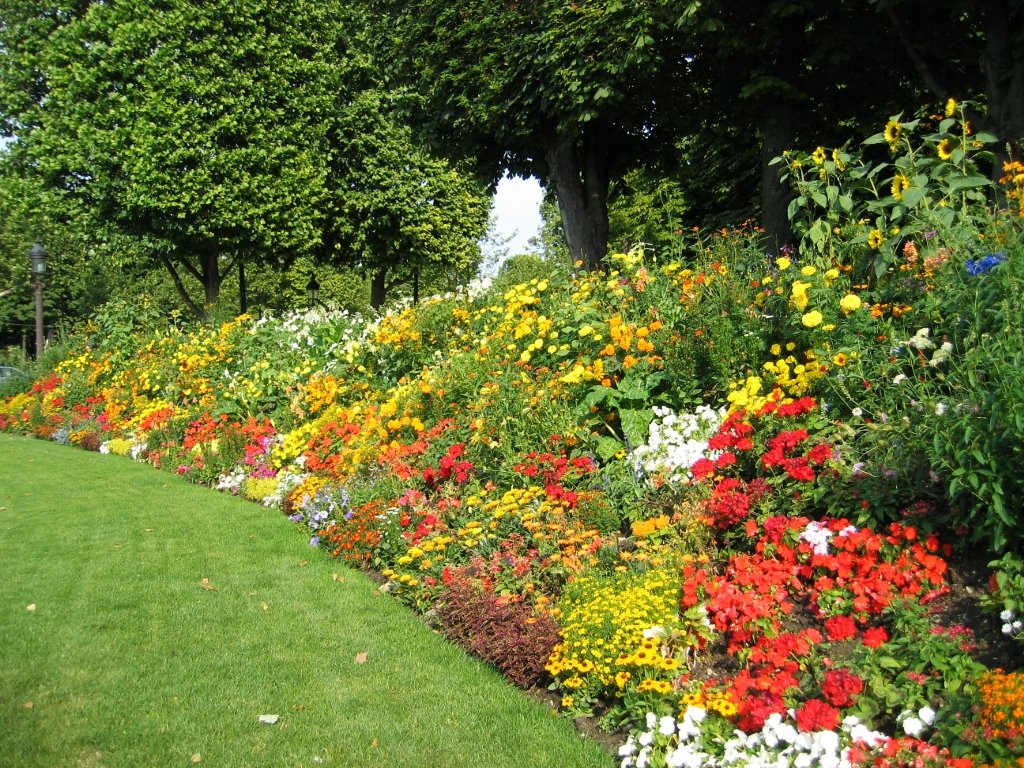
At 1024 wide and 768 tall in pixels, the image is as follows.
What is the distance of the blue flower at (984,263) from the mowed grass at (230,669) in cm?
277

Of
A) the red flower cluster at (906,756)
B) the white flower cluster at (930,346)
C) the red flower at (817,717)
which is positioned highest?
the white flower cluster at (930,346)

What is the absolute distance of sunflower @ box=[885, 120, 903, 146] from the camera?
4680mm

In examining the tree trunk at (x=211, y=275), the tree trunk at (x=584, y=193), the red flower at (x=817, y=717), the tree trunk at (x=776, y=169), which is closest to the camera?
the red flower at (x=817, y=717)

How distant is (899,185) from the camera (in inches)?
192

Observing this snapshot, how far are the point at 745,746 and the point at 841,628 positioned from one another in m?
0.64

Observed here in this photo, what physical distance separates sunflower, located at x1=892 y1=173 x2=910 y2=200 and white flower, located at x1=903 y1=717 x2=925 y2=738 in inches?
124

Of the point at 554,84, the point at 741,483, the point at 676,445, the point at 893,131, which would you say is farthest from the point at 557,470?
the point at 554,84

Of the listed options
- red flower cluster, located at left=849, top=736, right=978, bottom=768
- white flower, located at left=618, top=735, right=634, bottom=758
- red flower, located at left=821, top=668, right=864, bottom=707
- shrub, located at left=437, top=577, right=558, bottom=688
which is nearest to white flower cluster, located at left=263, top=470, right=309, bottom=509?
shrub, located at left=437, top=577, right=558, bottom=688

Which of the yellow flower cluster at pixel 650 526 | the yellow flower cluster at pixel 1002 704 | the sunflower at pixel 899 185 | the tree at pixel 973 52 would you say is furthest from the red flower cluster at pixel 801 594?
the tree at pixel 973 52

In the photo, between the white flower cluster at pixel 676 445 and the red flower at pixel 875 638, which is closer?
the red flower at pixel 875 638

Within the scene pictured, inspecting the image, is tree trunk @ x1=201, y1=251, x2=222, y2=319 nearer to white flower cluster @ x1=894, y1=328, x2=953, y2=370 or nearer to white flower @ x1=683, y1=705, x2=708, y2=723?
white flower cluster @ x1=894, y1=328, x2=953, y2=370

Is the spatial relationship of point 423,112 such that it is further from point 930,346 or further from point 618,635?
point 618,635

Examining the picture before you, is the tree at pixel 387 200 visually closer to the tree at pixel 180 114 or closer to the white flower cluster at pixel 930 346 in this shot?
the tree at pixel 180 114

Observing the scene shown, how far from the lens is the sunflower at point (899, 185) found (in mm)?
4816
